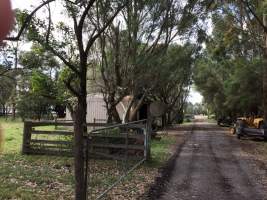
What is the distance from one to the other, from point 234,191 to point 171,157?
24.4 feet

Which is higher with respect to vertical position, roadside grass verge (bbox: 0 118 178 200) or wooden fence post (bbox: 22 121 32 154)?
wooden fence post (bbox: 22 121 32 154)

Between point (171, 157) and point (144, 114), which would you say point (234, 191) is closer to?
point (171, 157)

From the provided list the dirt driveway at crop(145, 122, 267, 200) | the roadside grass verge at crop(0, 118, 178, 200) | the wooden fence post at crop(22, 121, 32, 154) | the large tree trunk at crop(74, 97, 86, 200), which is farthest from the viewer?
the wooden fence post at crop(22, 121, 32, 154)

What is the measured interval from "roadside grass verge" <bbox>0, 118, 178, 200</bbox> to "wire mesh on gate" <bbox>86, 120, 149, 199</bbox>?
0.23 ft

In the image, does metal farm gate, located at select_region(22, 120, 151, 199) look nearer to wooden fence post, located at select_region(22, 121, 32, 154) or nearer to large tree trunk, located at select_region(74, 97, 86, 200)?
wooden fence post, located at select_region(22, 121, 32, 154)

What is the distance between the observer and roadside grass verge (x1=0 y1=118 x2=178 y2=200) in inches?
380

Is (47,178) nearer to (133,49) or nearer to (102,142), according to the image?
(102,142)

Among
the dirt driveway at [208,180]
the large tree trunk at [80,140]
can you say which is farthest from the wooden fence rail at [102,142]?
the large tree trunk at [80,140]

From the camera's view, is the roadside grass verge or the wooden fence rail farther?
the wooden fence rail

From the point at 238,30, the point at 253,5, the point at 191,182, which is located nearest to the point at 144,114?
the point at 238,30

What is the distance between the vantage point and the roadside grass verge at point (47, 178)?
9641mm

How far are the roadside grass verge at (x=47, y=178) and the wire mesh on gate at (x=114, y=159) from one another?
71mm

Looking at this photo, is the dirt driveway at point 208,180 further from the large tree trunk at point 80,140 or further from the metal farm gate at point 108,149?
the large tree trunk at point 80,140

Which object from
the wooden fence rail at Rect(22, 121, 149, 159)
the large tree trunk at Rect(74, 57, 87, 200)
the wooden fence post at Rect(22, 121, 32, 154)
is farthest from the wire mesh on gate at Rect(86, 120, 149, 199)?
the wooden fence post at Rect(22, 121, 32, 154)
